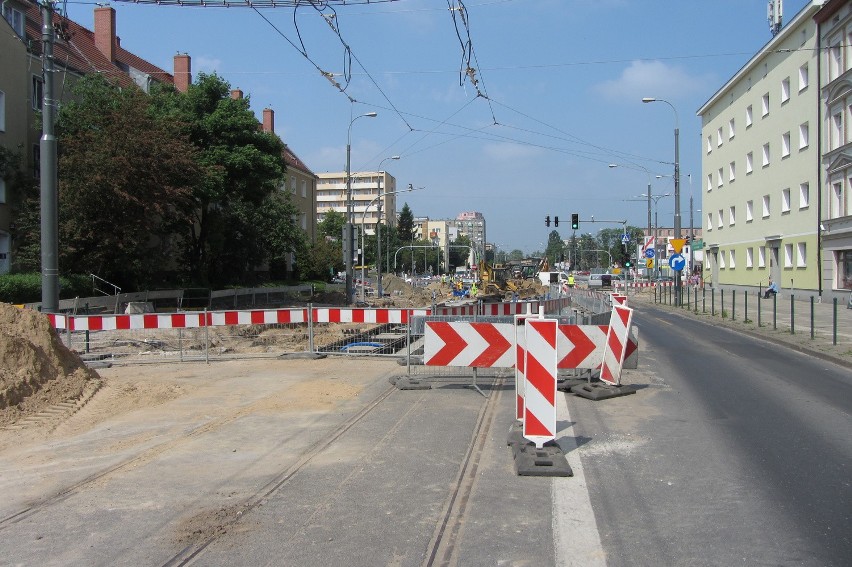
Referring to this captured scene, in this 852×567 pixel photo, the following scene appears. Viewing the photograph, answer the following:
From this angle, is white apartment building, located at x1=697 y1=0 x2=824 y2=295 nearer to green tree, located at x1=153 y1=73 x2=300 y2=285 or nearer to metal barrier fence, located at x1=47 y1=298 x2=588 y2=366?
metal barrier fence, located at x1=47 y1=298 x2=588 y2=366

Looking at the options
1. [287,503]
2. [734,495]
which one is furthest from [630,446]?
[287,503]

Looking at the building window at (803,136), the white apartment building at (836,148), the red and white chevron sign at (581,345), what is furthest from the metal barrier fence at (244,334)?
the building window at (803,136)

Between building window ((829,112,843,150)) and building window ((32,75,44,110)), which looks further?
building window ((829,112,843,150))

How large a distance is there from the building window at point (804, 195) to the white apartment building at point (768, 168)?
0.05 meters

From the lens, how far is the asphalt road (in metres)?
4.77

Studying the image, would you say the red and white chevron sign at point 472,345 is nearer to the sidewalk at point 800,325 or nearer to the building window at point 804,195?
the sidewalk at point 800,325

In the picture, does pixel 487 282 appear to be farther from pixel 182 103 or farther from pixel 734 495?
pixel 734 495

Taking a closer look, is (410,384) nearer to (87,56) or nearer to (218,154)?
(218,154)

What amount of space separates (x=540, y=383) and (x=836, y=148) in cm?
3318

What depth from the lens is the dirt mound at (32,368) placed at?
9.41 meters

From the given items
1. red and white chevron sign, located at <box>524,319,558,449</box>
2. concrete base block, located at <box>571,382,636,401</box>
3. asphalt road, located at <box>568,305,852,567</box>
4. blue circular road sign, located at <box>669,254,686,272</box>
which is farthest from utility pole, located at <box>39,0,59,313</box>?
blue circular road sign, located at <box>669,254,686,272</box>

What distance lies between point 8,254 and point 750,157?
42696 millimetres

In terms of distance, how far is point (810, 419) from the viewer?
28.9 feet

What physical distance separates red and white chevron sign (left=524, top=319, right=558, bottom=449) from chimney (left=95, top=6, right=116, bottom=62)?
138 feet
